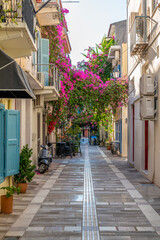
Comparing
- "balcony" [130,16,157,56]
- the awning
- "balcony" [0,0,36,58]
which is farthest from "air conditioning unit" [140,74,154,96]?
the awning

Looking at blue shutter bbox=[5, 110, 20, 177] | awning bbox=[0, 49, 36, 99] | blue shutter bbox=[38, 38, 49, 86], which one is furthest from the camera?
blue shutter bbox=[38, 38, 49, 86]

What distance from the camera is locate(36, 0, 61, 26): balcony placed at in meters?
14.7

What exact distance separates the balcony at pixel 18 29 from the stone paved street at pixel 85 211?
374cm

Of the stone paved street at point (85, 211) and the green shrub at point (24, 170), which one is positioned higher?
the green shrub at point (24, 170)

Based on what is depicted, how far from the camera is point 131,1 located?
17.0m

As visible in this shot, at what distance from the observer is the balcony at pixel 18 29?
7156 millimetres

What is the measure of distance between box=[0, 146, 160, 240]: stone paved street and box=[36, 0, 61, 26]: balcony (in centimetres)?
760

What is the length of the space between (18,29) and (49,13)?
8.17 metres

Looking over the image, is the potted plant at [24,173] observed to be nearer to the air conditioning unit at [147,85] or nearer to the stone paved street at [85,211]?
the stone paved street at [85,211]

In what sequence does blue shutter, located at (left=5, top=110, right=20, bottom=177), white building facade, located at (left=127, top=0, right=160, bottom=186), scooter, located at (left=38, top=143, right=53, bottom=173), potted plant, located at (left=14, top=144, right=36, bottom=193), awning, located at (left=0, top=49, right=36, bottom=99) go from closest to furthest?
awning, located at (left=0, top=49, right=36, bottom=99)
blue shutter, located at (left=5, top=110, right=20, bottom=177)
potted plant, located at (left=14, top=144, right=36, bottom=193)
white building facade, located at (left=127, top=0, right=160, bottom=186)
scooter, located at (left=38, top=143, right=53, bottom=173)

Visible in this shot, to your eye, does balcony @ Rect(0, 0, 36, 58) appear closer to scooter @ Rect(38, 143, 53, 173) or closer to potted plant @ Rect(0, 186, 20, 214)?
potted plant @ Rect(0, 186, 20, 214)

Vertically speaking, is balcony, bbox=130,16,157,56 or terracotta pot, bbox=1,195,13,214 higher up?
balcony, bbox=130,16,157,56

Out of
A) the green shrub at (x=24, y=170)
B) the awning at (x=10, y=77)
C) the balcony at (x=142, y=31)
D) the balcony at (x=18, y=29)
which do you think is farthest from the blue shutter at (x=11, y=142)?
the balcony at (x=142, y=31)

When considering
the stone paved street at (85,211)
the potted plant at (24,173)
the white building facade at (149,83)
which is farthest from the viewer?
the white building facade at (149,83)
